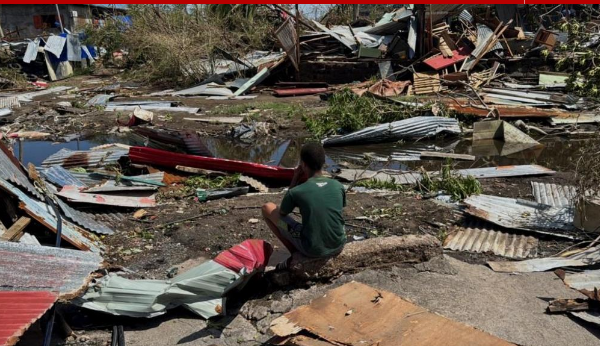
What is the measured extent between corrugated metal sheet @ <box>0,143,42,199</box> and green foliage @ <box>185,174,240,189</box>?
2530 mm

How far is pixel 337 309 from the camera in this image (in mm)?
3539

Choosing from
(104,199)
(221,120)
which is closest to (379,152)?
(221,120)

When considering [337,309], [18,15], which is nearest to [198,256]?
[337,309]

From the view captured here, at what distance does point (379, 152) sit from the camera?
10414 millimetres

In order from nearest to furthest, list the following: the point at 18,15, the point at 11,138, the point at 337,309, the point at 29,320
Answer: the point at 29,320 → the point at 337,309 → the point at 11,138 → the point at 18,15

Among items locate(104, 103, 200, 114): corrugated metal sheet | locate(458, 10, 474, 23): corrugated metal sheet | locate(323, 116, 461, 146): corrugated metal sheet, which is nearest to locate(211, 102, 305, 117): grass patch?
locate(104, 103, 200, 114): corrugated metal sheet

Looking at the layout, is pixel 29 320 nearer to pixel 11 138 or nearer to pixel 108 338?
pixel 108 338

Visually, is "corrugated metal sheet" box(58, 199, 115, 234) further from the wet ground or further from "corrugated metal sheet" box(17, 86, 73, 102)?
"corrugated metal sheet" box(17, 86, 73, 102)

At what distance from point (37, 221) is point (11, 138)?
8086 mm

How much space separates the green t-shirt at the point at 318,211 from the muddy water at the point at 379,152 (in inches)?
201

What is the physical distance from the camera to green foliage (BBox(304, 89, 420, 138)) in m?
11.6

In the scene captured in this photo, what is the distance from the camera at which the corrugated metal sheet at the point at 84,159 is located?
8.15 metres

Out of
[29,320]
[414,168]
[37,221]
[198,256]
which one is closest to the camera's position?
[29,320]

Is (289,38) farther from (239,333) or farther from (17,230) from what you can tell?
(239,333)
